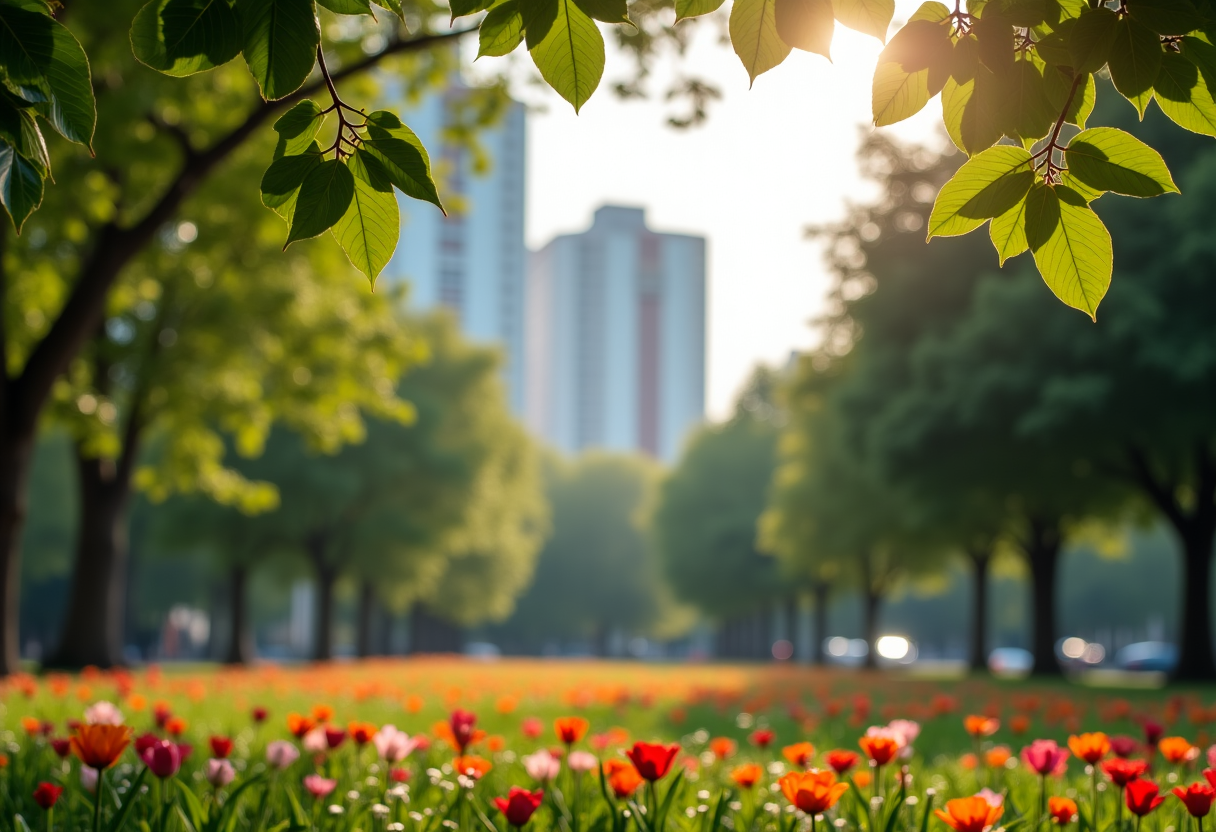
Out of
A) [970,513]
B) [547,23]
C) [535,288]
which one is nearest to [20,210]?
[547,23]

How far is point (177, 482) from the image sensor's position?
50.5ft

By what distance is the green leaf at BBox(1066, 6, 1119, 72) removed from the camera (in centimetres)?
161

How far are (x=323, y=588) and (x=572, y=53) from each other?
2971cm

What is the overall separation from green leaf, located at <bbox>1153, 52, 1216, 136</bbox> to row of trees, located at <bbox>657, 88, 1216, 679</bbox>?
14660 millimetres

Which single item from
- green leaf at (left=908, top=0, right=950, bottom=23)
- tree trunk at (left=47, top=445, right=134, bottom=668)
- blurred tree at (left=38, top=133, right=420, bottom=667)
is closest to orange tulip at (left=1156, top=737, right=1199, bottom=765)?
green leaf at (left=908, top=0, right=950, bottom=23)

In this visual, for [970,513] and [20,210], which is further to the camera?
[970,513]

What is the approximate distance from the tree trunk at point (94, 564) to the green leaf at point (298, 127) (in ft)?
52.6

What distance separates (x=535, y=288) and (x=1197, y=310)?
497ft

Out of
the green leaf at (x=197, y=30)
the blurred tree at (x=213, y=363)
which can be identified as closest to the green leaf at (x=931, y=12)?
the green leaf at (x=197, y=30)

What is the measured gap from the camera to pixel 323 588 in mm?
29797

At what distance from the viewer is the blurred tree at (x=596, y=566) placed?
189ft

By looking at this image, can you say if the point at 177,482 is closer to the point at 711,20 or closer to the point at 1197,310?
the point at 711,20

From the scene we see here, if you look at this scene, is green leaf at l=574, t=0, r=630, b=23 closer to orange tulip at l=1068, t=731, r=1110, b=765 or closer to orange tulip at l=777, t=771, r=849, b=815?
orange tulip at l=777, t=771, r=849, b=815

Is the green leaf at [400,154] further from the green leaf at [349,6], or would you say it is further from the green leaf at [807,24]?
the green leaf at [807,24]
